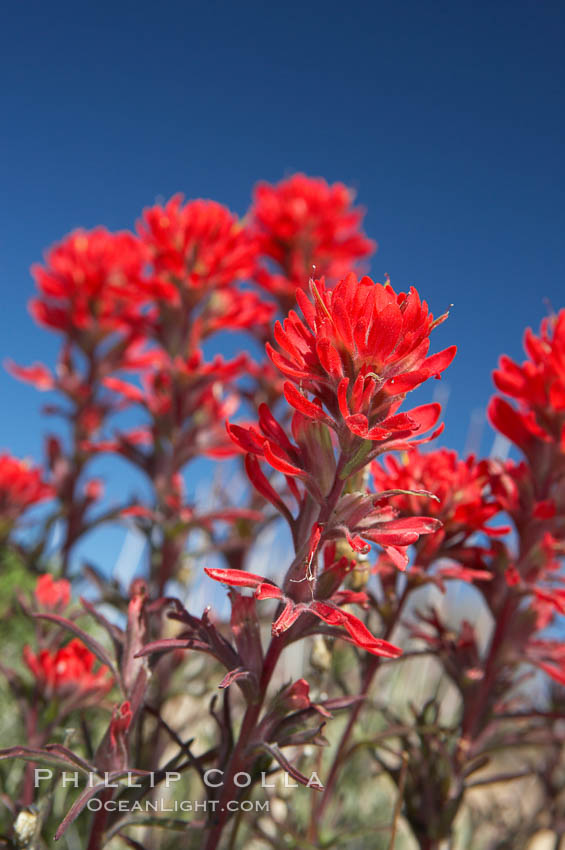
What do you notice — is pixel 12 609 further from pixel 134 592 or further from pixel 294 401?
pixel 294 401

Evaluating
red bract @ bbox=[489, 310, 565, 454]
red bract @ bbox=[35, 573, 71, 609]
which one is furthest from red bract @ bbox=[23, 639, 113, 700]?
red bract @ bbox=[489, 310, 565, 454]

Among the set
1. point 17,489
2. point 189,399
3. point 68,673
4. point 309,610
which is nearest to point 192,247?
point 189,399

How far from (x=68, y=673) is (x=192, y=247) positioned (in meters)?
1.46

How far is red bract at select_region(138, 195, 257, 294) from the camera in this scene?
2.31 metres

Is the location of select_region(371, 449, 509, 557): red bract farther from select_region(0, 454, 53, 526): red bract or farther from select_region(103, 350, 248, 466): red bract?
select_region(0, 454, 53, 526): red bract

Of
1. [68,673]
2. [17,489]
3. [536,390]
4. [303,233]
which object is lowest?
[68,673]

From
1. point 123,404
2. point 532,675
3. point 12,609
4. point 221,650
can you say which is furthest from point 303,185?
point 221,650

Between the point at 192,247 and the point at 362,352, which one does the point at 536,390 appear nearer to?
the point at 362,352

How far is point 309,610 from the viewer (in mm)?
929

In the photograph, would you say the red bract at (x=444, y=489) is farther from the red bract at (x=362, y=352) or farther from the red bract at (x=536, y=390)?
the red bract at (x=362, y=352)

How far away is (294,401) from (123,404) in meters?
2.26

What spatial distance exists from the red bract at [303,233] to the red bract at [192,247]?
524 mm

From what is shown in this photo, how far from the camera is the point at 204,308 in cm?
245

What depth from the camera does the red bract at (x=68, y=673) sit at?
1.41 m
